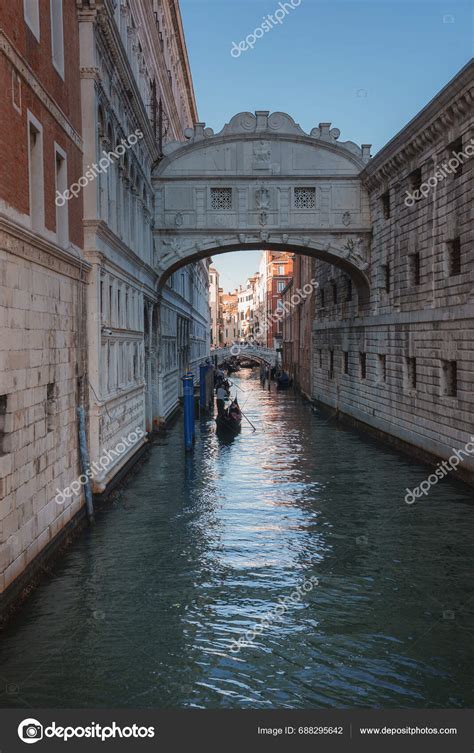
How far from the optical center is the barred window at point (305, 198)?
23.4 metres

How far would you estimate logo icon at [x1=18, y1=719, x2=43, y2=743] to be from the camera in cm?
512

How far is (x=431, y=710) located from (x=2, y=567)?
13.8 ft

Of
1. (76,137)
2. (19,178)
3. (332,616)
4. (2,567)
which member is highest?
(76,137)

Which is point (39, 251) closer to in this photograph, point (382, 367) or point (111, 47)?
point (111, 47)

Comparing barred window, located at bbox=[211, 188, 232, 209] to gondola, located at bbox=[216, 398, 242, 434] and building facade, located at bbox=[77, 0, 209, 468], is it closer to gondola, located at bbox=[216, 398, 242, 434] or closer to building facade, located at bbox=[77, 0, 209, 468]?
building facade, located at bbox=[77, 0, 209, 468]

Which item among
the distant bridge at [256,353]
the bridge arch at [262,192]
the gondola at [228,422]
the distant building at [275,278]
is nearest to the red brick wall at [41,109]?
the bridge arch at [262,192]

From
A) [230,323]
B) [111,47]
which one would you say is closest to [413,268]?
[111,47]

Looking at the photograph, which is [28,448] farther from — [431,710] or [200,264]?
[200,264]

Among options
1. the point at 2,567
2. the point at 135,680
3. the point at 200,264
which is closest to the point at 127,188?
the point at 2,567

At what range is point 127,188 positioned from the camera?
17.9 m

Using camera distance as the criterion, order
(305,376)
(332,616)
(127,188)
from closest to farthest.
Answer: (332,616)
(127,188)
(305,376)

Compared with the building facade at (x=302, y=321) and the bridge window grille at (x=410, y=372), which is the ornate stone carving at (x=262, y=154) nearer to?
the bridge window grille at (x=410, y=372)

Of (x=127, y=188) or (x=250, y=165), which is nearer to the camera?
(x=127, y=188)

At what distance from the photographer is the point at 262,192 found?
76.2 feet
